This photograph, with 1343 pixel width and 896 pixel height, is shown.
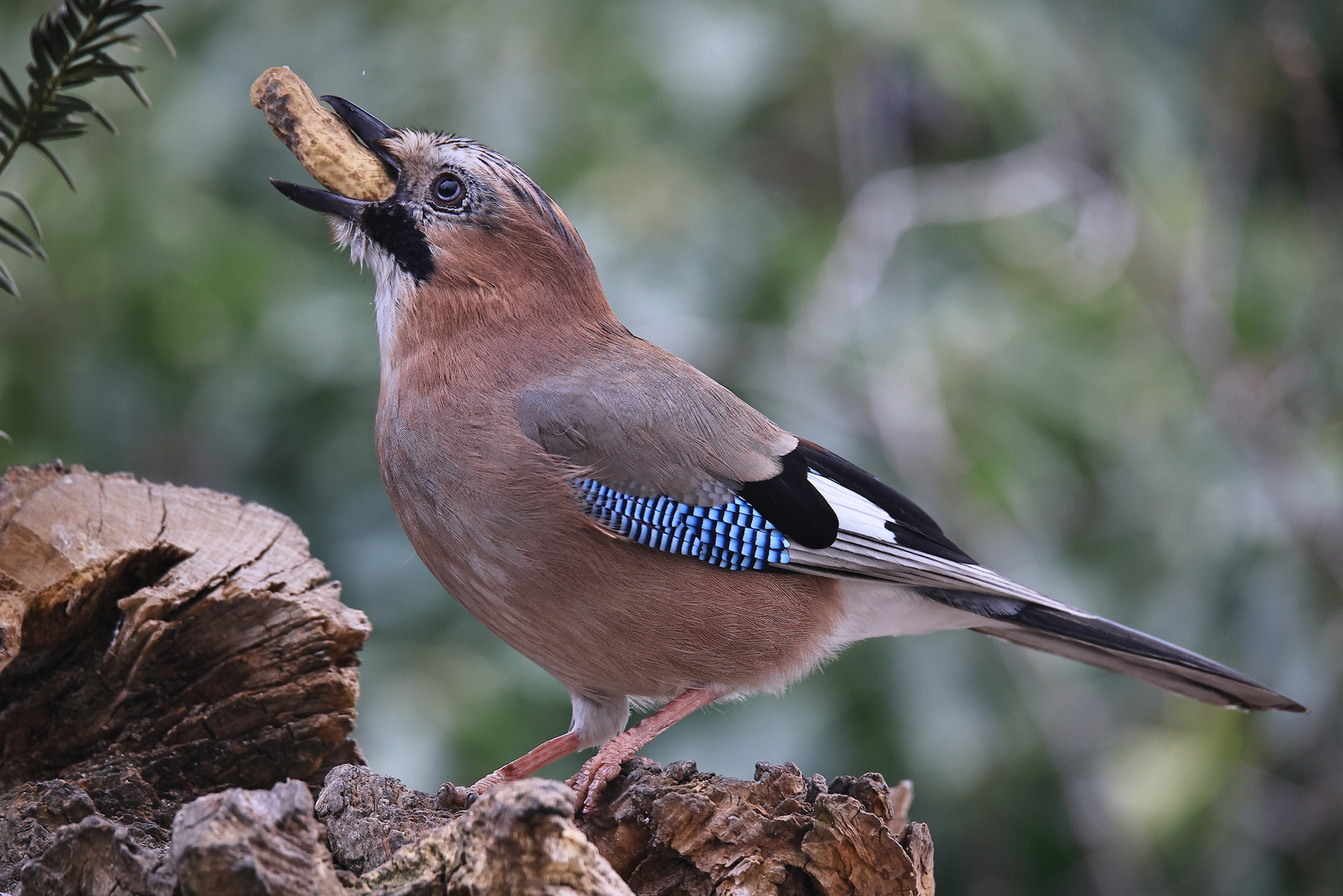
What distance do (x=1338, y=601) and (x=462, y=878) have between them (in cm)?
396

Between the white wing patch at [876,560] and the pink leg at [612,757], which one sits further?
the white wing patch at [876,560]

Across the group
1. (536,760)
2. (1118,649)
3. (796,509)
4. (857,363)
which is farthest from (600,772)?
(857,363)

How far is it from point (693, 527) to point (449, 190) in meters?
1.01

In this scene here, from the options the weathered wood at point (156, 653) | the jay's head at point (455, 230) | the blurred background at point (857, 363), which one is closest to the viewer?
the weathered wood at point (156, 653)

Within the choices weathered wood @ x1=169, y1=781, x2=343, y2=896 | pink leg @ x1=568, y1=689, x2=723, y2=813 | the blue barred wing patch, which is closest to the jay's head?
the blue barred wing patch

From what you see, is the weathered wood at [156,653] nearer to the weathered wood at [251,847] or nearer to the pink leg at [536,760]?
the pink leg at [536,760]

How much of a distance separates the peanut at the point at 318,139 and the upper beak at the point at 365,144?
18 millimetres

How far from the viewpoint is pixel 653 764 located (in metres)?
2.49

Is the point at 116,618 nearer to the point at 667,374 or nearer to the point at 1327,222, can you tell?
the point at 667,374

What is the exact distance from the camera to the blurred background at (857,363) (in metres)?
3.98

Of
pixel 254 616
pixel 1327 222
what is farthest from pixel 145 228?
pixel 1327 222

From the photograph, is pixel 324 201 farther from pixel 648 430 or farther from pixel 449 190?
pixel 648 430

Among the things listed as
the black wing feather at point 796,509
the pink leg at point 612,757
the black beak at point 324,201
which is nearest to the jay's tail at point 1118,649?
the black wing feather at point 796,509

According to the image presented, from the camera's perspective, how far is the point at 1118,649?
2.78m
